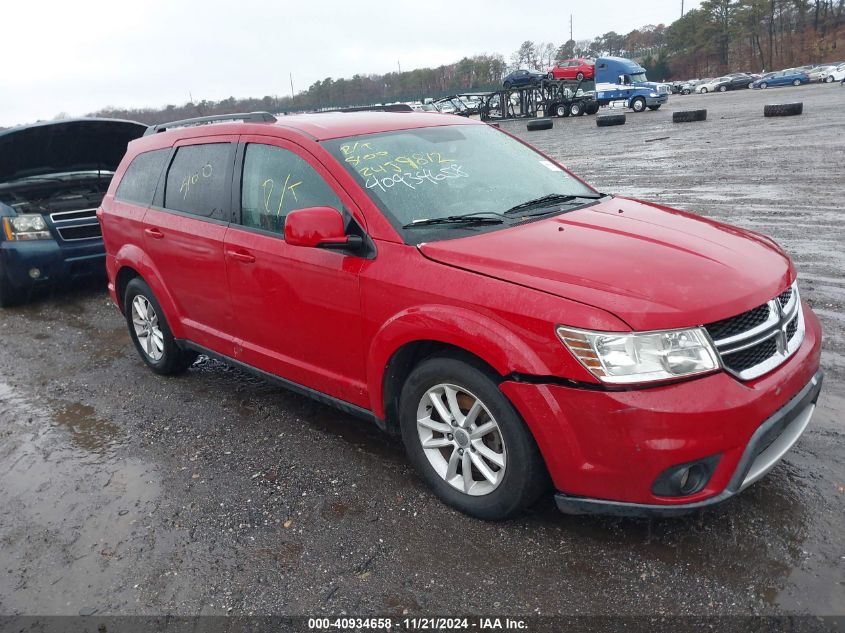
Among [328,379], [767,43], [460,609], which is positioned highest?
[767,43]

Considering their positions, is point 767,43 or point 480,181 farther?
point 767,43

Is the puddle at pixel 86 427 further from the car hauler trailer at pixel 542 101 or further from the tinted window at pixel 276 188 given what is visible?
the car hauler trailer at pixel 542 101

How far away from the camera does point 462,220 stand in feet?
10.8

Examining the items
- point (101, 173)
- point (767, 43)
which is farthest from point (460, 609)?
point (767, 43)

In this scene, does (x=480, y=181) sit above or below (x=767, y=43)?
below

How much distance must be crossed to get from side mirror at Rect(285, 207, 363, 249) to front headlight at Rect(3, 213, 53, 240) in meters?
5.70

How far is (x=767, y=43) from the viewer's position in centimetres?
8938

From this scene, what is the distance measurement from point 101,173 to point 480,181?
7.06 m

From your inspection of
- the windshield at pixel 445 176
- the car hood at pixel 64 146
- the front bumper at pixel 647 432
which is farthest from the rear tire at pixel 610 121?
the front bumper at pixel 647 432

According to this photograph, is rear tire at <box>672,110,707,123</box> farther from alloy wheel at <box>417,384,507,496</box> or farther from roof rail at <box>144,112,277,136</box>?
alloy wheel at <box>417,384,507,496</box>

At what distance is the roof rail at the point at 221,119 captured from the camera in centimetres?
420

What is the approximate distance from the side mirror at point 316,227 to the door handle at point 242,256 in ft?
2.36

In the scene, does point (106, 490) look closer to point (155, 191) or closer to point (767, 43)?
point (155, 191)

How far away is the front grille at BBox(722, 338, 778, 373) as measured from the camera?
2.59 meters
